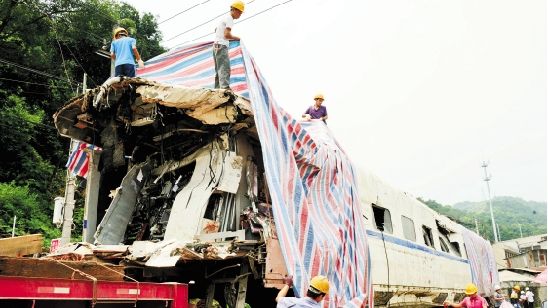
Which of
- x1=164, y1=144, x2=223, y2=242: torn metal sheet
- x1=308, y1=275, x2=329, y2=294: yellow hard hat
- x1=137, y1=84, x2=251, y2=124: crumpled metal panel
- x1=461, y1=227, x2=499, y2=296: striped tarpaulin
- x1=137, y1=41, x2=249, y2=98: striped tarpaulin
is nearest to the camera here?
x1=308, y1=275, x2=329, y2=294: yellow hard hat

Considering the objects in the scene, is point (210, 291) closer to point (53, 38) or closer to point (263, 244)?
point (263, 244)

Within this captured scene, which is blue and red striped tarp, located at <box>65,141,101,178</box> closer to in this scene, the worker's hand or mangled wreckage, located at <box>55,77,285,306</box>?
mangled wreckage, located at <box>55,77,285,306</box>

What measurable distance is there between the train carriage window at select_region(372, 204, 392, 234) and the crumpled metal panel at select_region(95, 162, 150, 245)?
16.2ft

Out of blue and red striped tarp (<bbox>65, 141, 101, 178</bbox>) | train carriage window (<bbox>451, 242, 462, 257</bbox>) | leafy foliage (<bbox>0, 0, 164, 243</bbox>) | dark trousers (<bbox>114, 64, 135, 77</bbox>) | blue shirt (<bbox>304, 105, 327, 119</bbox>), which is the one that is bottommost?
train carriage window (<bbox>451, 242, 462, 257</bbox>)

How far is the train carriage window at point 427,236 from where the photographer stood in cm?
1265

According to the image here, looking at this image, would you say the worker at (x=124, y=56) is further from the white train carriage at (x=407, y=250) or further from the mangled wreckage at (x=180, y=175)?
the white train carriage at (x=407, y=250)

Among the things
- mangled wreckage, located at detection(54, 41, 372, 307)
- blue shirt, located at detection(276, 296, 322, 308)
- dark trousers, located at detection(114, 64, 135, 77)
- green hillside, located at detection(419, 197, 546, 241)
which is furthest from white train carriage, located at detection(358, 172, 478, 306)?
green hillside, located at detection(419, 197, 546, 241)

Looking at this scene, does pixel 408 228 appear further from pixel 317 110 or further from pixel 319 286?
pixel 319 286

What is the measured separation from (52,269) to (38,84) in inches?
824

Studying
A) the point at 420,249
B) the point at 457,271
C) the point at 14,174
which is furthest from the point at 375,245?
the point at 14,174

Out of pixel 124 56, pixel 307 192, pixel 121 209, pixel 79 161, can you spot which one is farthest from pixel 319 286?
pixel 79 161

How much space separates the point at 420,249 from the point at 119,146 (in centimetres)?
746

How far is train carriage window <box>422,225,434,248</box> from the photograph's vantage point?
1265cm

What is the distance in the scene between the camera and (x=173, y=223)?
7.12 m
